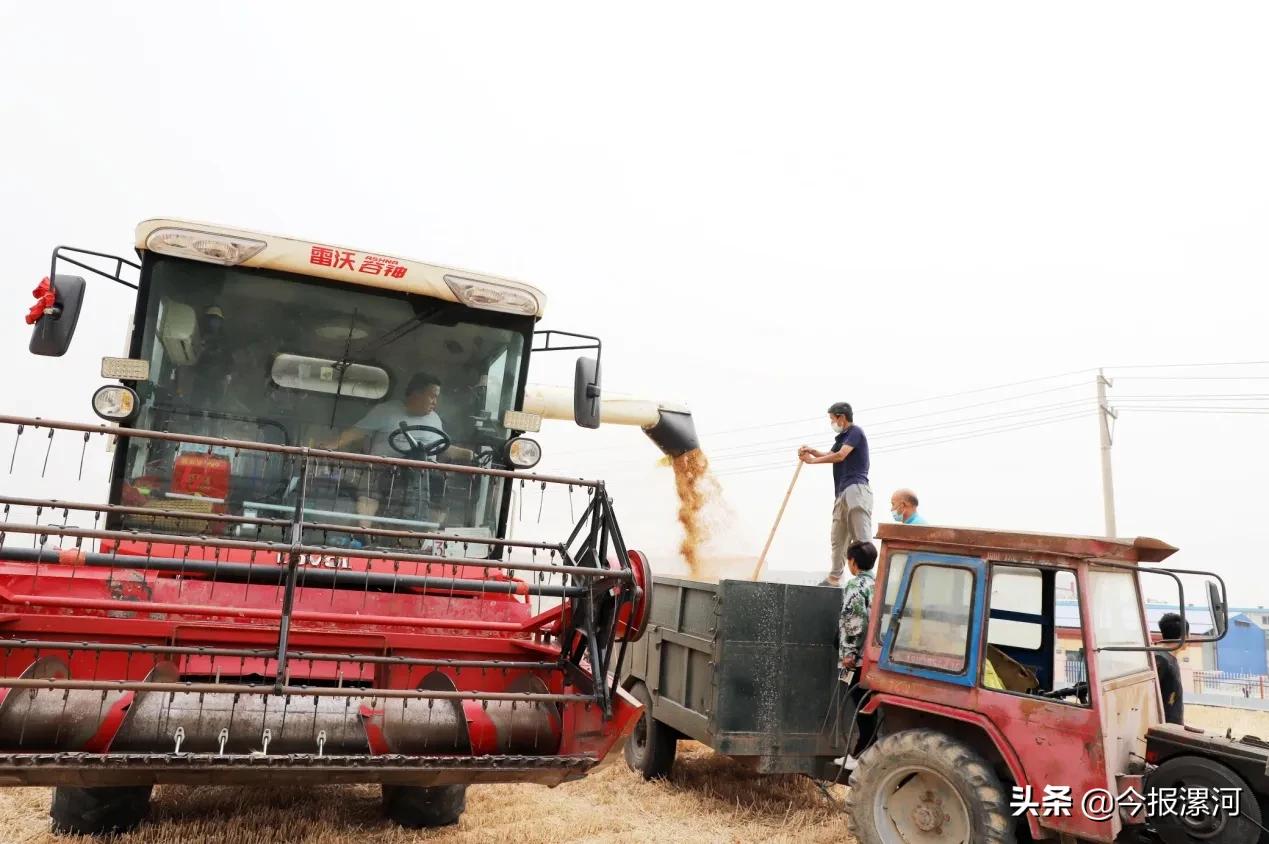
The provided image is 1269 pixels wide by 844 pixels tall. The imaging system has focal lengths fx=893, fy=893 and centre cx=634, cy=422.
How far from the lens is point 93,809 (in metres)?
3.90

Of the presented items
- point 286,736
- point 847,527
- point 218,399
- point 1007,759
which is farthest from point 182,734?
point 847,527

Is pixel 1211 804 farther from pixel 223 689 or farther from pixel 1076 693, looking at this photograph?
pixel 223 689

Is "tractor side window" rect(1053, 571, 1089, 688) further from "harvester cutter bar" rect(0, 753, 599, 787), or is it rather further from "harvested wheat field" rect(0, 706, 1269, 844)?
"harvester cutter bar" rect(0, 753, 599, 787)

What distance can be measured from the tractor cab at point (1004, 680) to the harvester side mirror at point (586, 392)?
1.77 m

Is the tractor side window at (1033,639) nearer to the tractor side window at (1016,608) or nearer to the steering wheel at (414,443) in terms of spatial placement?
the tractor side window at (1016,608)

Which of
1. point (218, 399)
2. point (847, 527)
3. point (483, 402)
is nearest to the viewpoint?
point (218, 399)

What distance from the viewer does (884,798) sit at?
14.5 feet

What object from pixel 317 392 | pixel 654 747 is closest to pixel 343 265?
pixel 317 392

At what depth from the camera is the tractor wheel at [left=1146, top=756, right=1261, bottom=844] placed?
3.73 m

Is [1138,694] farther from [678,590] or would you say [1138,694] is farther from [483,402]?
[483,402]

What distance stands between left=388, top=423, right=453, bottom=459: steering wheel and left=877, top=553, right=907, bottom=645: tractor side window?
256 centimetres

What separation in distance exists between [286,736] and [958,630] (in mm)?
3145

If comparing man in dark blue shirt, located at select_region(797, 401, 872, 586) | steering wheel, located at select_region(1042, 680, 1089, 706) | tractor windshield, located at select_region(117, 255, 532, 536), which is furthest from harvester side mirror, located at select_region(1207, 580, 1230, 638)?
tractor windshield, located at select_region(117, 255, 532, 536)

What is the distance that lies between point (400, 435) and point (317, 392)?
504mm
